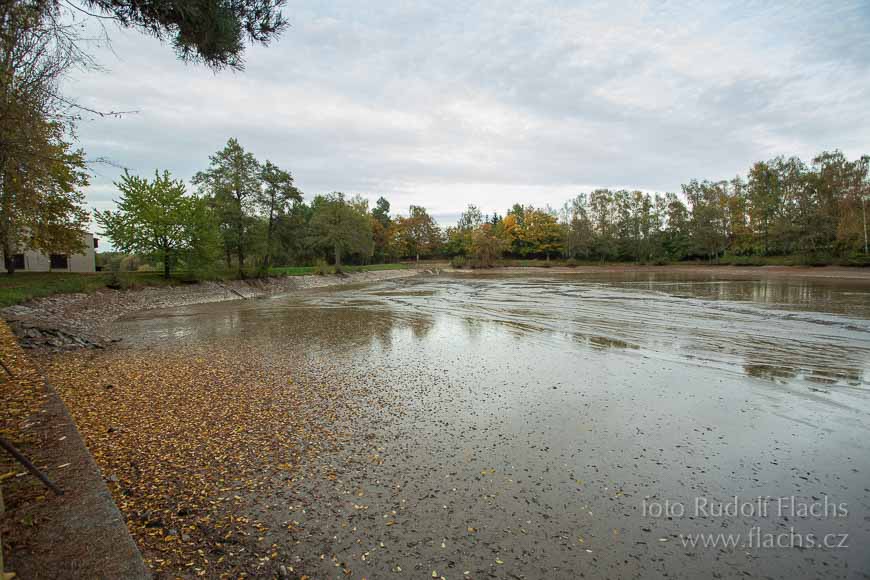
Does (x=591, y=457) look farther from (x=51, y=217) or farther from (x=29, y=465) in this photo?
(x=51, y=217)

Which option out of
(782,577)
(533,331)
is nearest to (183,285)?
(533,331)

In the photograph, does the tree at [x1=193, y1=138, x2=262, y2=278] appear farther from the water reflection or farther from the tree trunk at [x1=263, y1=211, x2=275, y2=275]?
the water reflection

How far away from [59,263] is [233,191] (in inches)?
688

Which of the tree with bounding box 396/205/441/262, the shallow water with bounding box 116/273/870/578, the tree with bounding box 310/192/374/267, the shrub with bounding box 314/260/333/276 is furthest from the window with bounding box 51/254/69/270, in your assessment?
the tree with bounding box 396/205/441/262

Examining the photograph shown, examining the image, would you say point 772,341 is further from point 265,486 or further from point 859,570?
point 265,486

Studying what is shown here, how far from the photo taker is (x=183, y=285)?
1190 inches

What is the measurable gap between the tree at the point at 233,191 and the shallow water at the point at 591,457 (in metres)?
24.3

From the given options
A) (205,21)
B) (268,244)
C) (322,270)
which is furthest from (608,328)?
(322,270)

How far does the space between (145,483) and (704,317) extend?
1937cm

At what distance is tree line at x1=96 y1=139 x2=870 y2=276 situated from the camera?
3053 cm

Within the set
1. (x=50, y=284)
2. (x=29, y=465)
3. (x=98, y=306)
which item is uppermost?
(x=50, y=284)

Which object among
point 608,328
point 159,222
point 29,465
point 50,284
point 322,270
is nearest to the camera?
point 29,465

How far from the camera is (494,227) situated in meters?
97.1

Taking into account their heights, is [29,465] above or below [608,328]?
above
